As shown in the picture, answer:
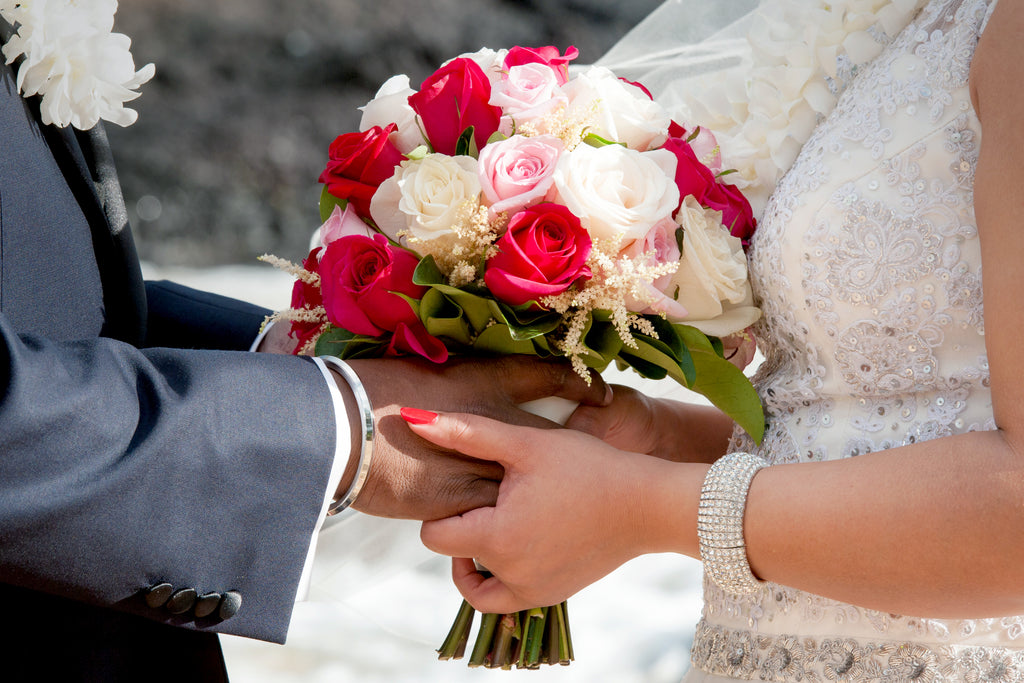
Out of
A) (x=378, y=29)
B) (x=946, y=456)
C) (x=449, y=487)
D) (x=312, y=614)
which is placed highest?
(x=378, y=29)

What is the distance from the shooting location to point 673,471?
114cm

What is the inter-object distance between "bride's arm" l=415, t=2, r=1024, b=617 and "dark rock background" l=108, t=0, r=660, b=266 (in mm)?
3176

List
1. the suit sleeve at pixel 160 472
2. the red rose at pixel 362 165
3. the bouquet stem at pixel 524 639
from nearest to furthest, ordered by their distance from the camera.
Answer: the suit sleeve at pixel 160 472, the red rose at pixel 362 165, the bouquet stem at pixel 524 639

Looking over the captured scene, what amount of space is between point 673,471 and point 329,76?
11.1ft

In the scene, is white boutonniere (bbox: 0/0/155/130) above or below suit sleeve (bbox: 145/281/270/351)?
above

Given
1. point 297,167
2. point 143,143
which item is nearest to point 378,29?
point 297,167

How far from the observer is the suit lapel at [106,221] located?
123 centimetres

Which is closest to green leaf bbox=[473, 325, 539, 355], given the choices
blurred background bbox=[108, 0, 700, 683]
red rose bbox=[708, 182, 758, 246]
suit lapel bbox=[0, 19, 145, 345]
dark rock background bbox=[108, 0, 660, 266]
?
red rose bbox=[708, 182, 758, 246]

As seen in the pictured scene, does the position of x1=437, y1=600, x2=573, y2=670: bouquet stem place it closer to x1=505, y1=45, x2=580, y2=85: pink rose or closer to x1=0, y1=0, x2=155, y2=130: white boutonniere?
x1=505, y1=45, x2=580, y2=85: pink rose

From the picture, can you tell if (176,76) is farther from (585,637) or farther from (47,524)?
(47,524)

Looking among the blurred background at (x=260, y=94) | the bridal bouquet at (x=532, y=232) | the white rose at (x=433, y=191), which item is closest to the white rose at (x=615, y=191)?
the bridal bouquet at (x=532, y=232)

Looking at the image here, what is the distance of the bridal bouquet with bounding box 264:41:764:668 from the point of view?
1094 millimetres

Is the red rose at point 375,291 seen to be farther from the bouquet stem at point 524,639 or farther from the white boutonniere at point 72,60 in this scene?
the bouquet stem at point 524,639

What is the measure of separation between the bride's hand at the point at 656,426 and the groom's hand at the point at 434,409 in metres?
0.10
